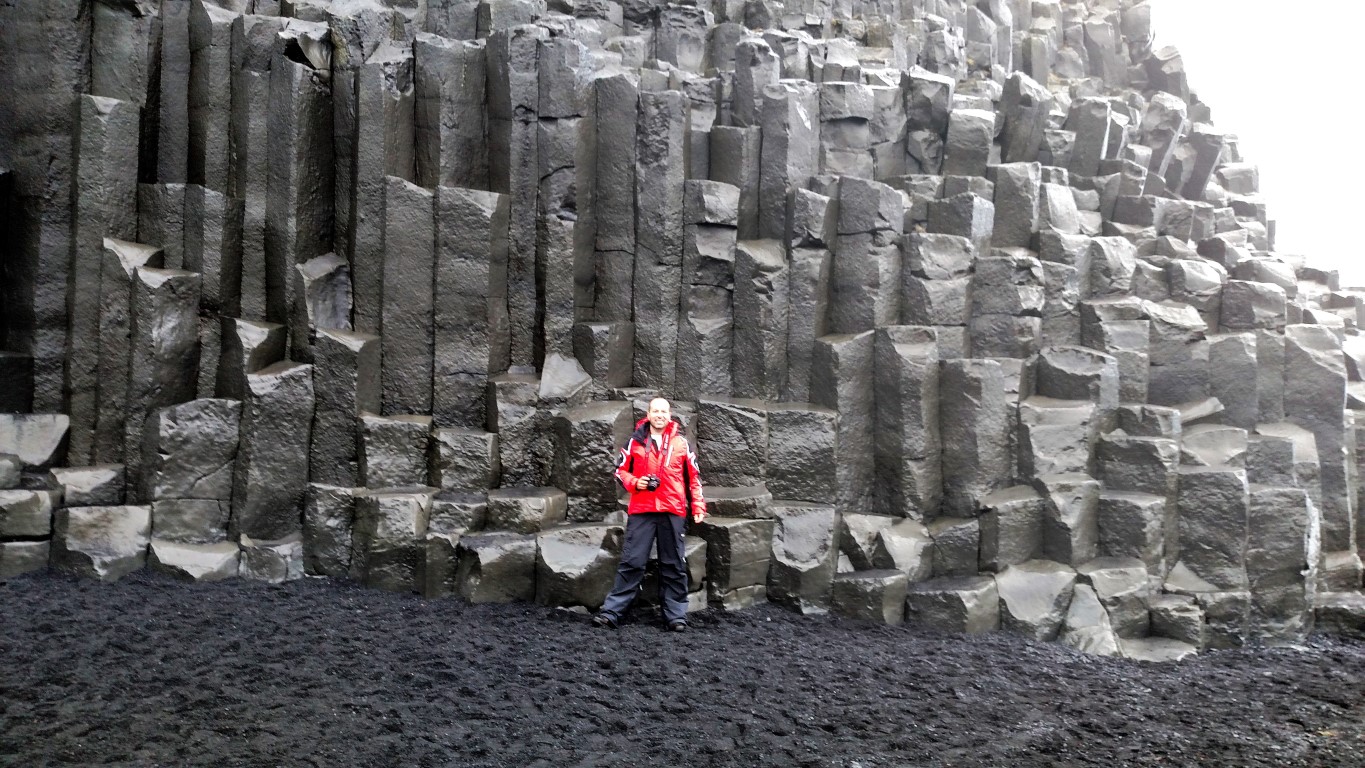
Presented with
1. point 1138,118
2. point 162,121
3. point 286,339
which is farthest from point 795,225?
point 1138,118

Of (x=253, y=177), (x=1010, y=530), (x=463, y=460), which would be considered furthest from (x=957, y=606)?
(x=253, y=177)

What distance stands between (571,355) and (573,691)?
3770 millimetres

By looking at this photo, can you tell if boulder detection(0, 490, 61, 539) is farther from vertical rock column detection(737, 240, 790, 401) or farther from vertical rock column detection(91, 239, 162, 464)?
vertical rock column detection(737, 240, 790, 401)

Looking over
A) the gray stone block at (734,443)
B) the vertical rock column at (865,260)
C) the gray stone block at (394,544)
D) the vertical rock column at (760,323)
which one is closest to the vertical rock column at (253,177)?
the gray stone block at (394,544)

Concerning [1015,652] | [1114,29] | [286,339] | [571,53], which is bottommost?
[1015,652]

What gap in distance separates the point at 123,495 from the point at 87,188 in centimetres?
284

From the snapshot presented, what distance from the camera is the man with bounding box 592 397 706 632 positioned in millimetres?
8219

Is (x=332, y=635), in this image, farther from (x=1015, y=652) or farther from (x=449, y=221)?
(x=1015, y=652)

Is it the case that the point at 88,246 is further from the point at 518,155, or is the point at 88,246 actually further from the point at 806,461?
the point at 806,461

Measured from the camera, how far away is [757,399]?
985 centimetres

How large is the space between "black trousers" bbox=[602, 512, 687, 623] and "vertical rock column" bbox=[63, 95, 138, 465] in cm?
518

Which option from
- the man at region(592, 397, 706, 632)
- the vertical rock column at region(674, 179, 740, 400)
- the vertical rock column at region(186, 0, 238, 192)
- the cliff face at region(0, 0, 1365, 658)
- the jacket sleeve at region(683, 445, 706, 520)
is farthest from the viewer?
the vertical rock column at region(186, 0, 238, 192)

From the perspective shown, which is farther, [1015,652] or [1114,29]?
[1114,29]

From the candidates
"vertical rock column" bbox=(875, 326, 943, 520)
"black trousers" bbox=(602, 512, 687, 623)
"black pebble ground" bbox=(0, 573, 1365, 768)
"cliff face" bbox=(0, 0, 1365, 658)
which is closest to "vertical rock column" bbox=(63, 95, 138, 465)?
"cliff face" bbox=(0, 0, 1365, 658)
